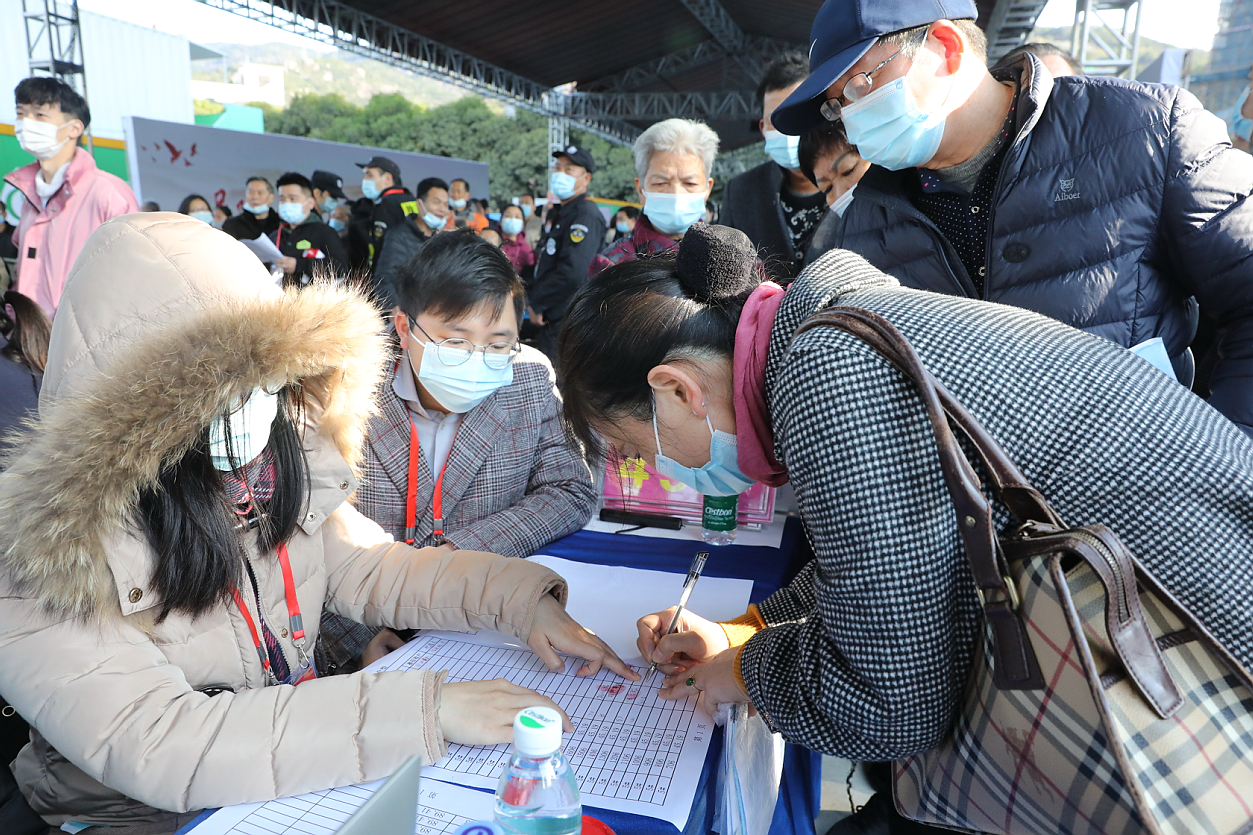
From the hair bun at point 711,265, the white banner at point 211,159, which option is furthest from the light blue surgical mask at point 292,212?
the hair bun at point 711,265

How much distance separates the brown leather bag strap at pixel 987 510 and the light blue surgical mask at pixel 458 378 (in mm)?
1280

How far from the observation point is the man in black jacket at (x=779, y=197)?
2916 mm

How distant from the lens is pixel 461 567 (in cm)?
139

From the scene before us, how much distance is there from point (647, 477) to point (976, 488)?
123cm

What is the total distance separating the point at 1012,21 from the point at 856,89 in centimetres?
819

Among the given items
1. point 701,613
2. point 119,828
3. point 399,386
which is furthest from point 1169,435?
point 399,386

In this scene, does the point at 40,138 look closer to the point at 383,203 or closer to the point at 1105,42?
the point at 383,203

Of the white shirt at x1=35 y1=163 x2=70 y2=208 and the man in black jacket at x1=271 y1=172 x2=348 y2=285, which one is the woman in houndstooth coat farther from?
the man in black jacket at x1=271 y1=172 x2=348 y2=285

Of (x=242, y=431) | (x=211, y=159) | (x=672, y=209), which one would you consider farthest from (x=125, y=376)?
(x=211, y=159)

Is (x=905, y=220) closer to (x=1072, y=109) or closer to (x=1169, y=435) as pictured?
(x=1072, y=109)

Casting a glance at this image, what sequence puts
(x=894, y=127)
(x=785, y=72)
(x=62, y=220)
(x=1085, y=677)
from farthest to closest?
(x=62, y=220) < (x=785, y=72) < (x=894, y=127) < (x=1085, y=677)

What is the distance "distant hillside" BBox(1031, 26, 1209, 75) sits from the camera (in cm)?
442

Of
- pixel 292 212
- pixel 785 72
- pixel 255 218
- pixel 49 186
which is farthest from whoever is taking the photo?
pixel 292 212

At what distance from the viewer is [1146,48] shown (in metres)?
5.67
